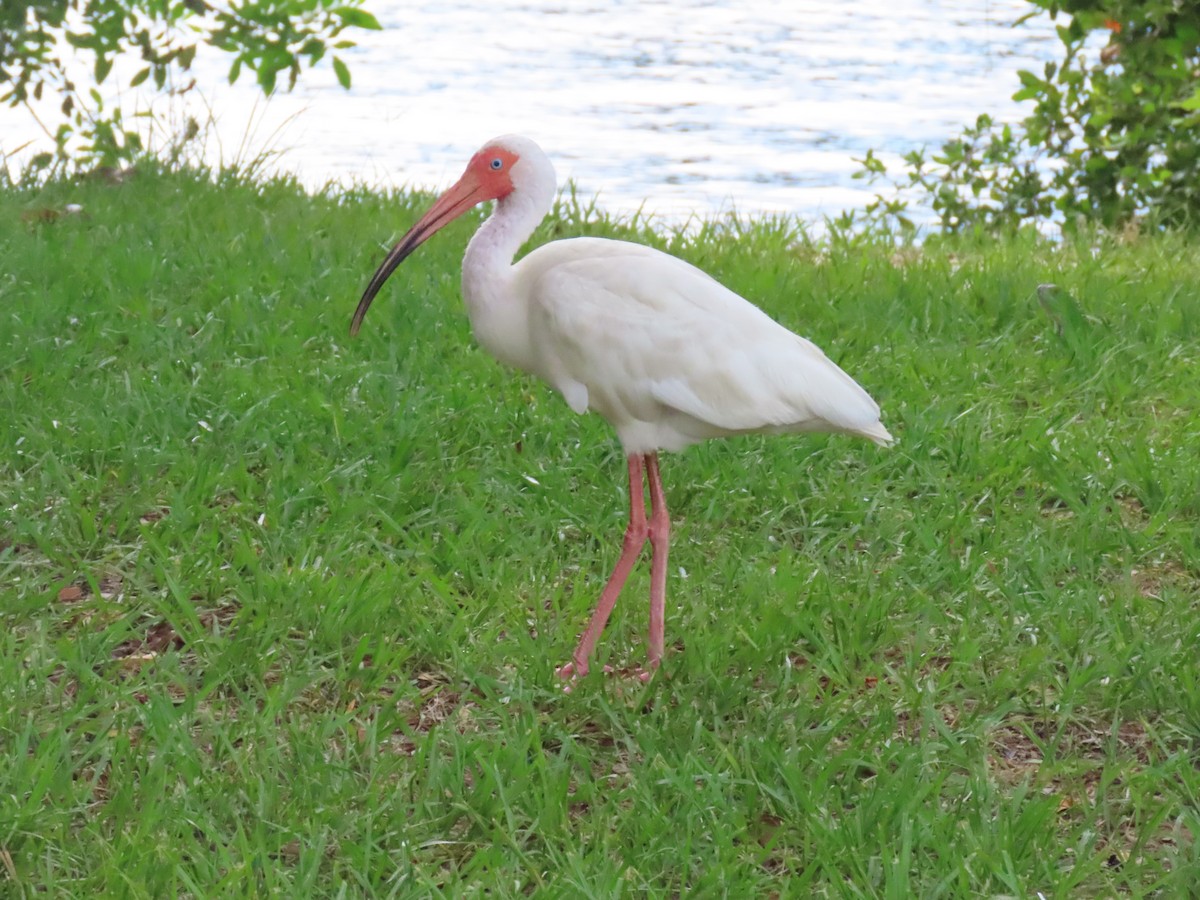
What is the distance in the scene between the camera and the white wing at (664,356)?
371cm

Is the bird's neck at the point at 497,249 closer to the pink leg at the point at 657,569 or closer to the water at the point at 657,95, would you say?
the pink leg at the point at 657,569

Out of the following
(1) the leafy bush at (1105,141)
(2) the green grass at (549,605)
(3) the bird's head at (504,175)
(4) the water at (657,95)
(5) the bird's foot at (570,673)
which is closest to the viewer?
(2) the green grass at (549,605)

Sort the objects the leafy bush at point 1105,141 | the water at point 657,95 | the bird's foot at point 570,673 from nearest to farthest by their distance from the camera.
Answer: the bird's foot at point 570,673
the leafy bush at point 1105,141
the water at point 657,95

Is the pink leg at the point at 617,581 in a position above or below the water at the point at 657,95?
below

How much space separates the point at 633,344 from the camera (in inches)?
146

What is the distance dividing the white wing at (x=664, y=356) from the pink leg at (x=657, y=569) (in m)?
0.21

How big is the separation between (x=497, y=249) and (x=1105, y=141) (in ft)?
15.6

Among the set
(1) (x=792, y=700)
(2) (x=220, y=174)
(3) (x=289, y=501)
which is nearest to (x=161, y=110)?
(2) (x=220, y=174)

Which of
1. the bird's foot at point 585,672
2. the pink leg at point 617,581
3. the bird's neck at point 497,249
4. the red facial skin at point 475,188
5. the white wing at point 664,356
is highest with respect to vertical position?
the red facial skin at point 475,188

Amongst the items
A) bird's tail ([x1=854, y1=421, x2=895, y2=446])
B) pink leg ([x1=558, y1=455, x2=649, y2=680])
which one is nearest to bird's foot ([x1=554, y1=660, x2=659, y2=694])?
pink leg ([x1=558, y1=455, x2=649, y2=680])

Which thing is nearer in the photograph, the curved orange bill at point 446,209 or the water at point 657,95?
the curved orange bill at point 446,209

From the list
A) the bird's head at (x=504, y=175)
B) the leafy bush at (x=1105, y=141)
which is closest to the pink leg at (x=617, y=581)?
the bird's head at (x=504, y=175)

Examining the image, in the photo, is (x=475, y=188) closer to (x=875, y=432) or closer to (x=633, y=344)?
(x=633, y=344)

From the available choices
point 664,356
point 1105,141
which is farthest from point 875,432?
point 1105,141
